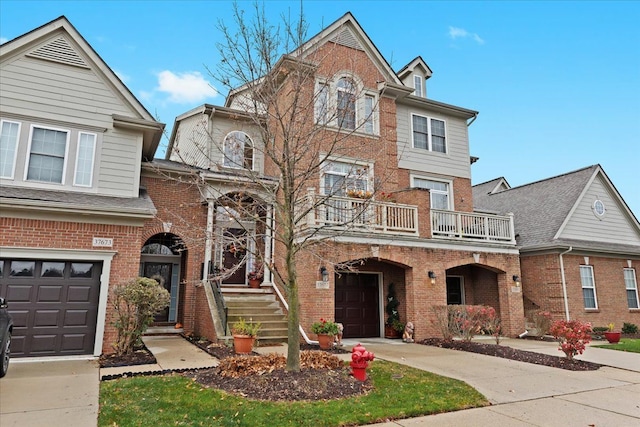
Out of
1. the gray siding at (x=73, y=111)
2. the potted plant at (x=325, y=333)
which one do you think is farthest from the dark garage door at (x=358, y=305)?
the gray siding at (x=73, y=111)

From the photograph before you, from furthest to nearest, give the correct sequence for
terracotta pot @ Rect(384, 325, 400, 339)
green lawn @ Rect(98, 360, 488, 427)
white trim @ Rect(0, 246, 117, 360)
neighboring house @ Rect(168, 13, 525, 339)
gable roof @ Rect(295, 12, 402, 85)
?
gable roof @ Rect(295, 12, 402, 85), terracotta pot @ Rect(384, 325, 400, 339), neighboring house @ Rect(168, 13, 525, 339), white trim @ Rect(0, 246, 117, 360), green lawn @ Rect(98, 360, 488, 427)

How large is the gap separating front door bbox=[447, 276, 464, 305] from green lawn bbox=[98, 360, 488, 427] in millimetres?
10097

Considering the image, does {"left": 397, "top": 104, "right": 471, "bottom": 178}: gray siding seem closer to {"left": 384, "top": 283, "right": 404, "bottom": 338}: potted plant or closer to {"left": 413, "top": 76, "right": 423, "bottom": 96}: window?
{"left": 413, "top": 76, "right": 423, "bottom": 96}: window

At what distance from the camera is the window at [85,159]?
1120cm

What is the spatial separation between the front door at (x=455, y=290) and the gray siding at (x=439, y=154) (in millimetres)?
4514

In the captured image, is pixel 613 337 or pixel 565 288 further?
pixel 565 288

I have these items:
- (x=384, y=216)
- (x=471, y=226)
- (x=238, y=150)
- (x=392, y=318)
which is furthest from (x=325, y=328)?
(x=471, y=226)

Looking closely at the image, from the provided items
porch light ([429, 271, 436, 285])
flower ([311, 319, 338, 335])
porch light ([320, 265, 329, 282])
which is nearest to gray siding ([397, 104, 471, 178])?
porch light ([429, 271, 436, 285])

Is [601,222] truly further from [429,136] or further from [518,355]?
[518,355]

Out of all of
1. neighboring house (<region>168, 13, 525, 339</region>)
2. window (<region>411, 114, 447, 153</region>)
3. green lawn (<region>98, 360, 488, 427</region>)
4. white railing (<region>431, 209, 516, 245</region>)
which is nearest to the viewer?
green lawn (<region>98, 360, 488, 427</region>)

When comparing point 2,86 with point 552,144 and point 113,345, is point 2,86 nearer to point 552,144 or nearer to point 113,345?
point 113,345

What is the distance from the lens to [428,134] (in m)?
17.7

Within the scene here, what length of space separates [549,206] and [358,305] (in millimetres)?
11003

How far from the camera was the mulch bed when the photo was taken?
9.46m
